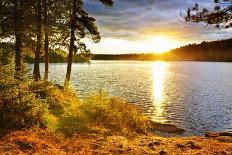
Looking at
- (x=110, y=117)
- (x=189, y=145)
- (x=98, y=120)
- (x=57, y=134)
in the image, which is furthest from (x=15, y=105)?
(x=189, y=145)

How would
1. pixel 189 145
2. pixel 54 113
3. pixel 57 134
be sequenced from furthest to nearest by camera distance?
pixel 54 113 → pixel 189 145 → pixel 57 134

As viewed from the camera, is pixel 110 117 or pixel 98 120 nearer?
pixel 98 120

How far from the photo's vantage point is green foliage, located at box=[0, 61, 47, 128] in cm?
1570

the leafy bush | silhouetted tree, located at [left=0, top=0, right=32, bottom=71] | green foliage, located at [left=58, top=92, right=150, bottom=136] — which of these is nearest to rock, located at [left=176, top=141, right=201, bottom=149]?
green foliage, located at [left=58, top=92, right=150, bottom=136]

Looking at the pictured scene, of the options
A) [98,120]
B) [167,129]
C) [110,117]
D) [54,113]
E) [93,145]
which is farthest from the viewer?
[167,129]

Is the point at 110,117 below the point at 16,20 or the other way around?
below

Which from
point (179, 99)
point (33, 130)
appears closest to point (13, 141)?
point (33, 130)

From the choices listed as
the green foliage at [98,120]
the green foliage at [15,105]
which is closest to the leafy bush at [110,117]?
the green foliage at [98,120]

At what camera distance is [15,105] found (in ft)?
52.9

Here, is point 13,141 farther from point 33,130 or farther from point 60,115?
point 60,115

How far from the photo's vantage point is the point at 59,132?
53.3 feet

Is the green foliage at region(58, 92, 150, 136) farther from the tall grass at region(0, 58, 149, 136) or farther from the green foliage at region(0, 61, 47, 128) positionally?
the green foliage at region(0, 61, 47, 128)

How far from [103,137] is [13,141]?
15.1 ft

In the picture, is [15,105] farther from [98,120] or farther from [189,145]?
[189,145]
